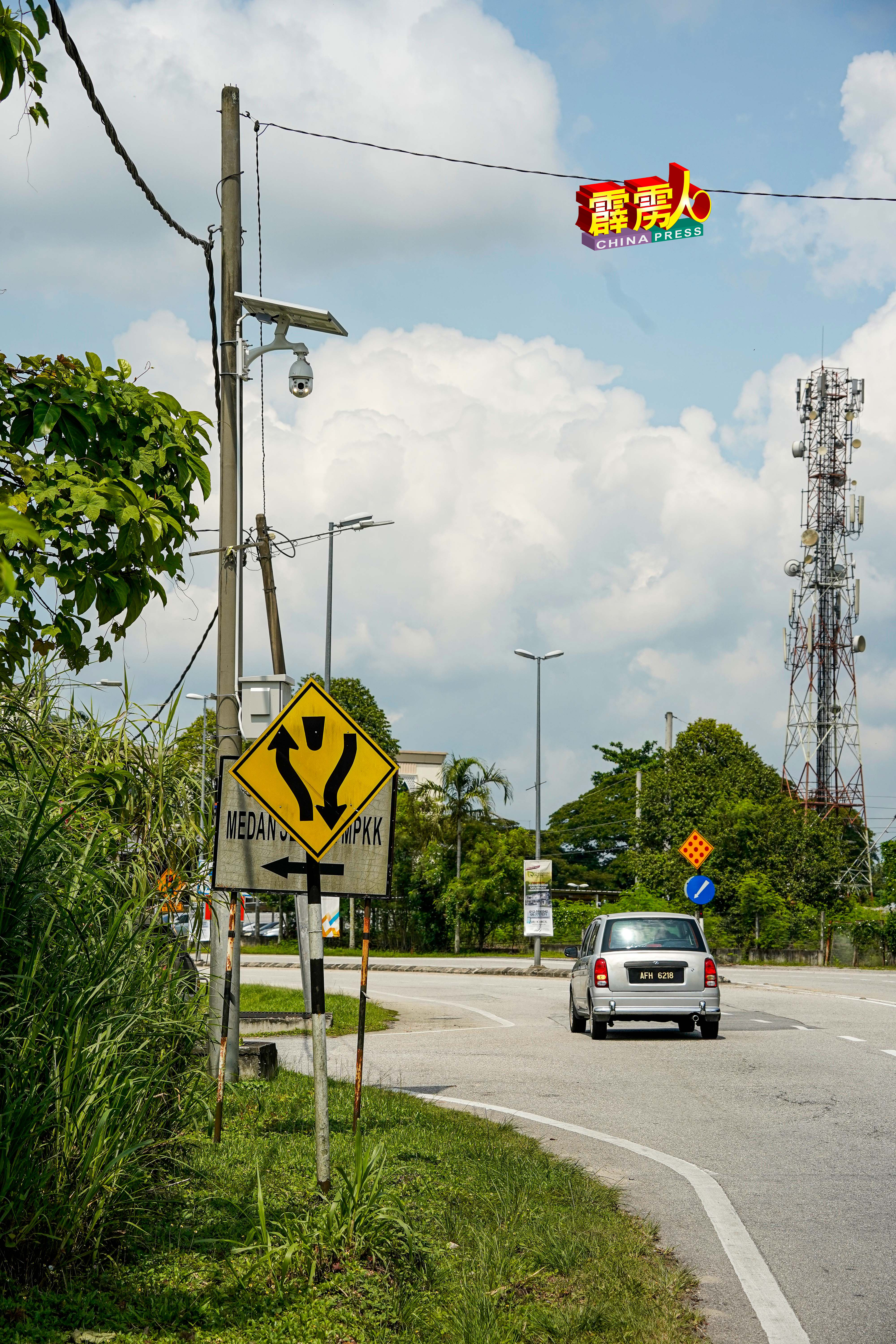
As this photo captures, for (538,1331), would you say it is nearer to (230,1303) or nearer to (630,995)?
(230,1303)

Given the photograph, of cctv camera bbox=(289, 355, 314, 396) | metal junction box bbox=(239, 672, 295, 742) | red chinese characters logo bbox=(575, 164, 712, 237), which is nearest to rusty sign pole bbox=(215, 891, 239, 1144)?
metal junction box bbox=(239, 672, 295, 742)

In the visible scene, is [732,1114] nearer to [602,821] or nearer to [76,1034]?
[76,1034]

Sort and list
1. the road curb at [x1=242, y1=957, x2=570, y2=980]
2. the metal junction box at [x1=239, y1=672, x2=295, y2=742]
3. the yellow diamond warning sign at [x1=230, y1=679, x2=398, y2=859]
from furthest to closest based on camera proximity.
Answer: the road curb at [x1=242, y1=957, x2=570, y2=980]
the metal junction box at [x1=239, y1=672, x2=295, y2=742]
the yellow diamond warning sign at [x1=230, y1=679, x2=398, y2=859]

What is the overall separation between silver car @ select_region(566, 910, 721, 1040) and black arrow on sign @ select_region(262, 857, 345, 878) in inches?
418

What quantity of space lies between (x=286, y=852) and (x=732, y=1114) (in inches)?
194

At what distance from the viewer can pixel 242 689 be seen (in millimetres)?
12359

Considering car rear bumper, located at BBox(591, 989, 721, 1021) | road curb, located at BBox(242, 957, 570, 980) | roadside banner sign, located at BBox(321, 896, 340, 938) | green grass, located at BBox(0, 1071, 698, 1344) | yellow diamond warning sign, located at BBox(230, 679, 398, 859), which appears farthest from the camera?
road curb, located at BBox(242, 957, 570, 980)

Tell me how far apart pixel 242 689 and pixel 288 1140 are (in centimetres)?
481

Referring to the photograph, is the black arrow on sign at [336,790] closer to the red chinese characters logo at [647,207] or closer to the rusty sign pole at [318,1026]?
the rusty sign pole at [318,1026]

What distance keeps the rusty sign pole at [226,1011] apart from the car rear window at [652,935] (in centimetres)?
871

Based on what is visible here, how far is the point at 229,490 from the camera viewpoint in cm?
1159

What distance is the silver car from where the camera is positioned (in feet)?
59.0

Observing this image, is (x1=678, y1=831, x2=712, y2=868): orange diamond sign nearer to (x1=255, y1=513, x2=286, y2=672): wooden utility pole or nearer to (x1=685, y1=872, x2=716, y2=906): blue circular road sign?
(x1=685, y1=872, x2=716, y2=906): blue circular road sign

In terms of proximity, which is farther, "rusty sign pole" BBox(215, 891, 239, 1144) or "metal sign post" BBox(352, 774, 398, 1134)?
"rusty sign pole" BBox(215, 891, 239, 1144)
